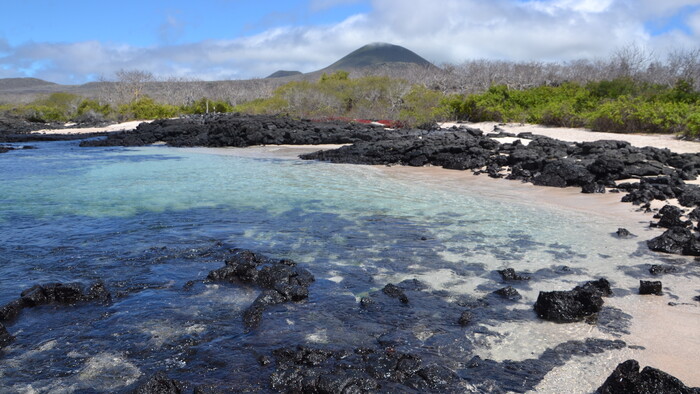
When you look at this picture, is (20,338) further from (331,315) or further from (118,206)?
(118,206)

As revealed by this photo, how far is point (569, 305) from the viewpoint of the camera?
493 centimetres

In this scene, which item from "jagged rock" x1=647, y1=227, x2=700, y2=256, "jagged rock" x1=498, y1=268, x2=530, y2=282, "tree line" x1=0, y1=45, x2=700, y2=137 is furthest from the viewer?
"tree line" x1=0, y1=45, x2=700, y2=137

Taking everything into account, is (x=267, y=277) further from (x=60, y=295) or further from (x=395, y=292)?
(x=60, y=295)

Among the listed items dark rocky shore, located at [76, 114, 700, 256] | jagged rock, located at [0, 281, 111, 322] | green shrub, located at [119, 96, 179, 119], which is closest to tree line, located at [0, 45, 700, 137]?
green shrub, located at [119, 96, 179, 119]

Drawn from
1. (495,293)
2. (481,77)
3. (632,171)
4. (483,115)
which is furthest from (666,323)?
(481,77)

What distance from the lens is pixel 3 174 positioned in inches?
650

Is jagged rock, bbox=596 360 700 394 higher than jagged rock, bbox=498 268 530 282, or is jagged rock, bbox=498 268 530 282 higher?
jagged rock, bbox=596 360 700 394

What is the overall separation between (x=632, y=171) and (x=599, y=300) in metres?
9.19

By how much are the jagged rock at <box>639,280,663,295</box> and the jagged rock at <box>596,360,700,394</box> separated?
2224 mm

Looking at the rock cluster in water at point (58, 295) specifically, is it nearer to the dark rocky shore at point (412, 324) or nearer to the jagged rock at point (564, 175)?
the dark rocky shore at point (412, 324)

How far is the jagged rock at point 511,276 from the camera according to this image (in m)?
6.08

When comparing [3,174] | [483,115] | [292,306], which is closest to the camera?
[292,306]

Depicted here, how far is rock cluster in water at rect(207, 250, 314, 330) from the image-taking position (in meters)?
5.40

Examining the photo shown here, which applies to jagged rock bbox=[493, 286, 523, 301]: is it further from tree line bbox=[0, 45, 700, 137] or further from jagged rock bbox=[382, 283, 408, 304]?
tree line bbox=[0, 45, 700, 137]
